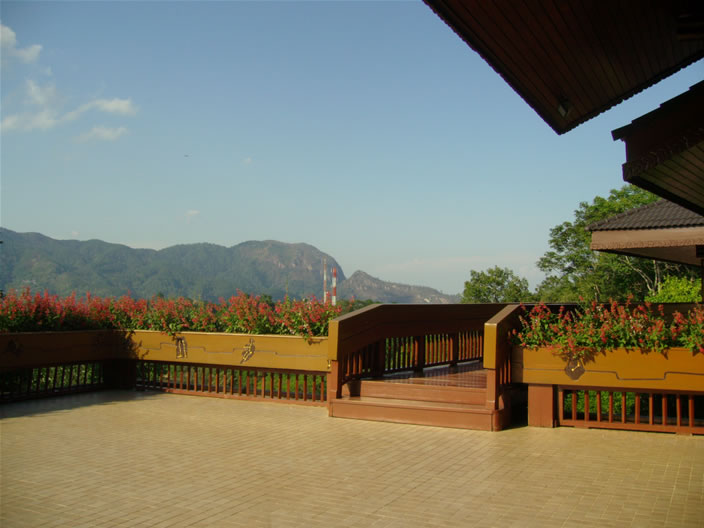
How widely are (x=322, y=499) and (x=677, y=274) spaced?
120 feet

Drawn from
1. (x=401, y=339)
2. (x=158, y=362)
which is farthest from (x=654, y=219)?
(x=158, y=362)

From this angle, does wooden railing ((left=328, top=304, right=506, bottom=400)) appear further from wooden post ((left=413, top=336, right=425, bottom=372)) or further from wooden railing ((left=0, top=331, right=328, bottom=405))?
wooden railing ((left=0, top=331, right=328, bottom=405))

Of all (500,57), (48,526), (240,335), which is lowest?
(48,526)

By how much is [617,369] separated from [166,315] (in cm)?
730

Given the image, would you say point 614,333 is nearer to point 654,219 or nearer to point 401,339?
point 401,339

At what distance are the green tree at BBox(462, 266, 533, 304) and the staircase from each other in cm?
4219

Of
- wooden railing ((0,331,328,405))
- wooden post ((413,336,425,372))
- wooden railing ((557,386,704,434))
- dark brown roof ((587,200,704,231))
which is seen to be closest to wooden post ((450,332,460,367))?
wooden post ((413,336,425,372))

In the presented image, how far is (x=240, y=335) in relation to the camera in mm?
9836

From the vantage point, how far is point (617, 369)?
746cm

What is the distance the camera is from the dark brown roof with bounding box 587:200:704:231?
1048cm

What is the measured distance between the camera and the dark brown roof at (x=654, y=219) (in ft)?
34.4

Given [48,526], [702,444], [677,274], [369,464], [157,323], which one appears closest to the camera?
[48,526]

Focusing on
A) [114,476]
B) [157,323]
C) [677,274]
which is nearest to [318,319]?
[157,323]

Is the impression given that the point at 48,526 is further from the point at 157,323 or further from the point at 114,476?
the point at 157,323
